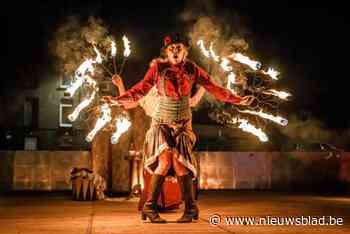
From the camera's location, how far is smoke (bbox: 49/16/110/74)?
1659 cm

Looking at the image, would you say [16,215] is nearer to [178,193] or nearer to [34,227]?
[34,227]

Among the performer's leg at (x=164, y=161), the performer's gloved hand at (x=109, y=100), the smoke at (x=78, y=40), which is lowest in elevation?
the performer's leg at (x=164, y=161)

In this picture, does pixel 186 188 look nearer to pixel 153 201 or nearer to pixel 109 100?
pixel 153 201

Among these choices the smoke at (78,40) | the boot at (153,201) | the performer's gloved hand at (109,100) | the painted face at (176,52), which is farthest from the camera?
the smoke at (78,40)

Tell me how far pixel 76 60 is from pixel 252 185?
720 centimetres

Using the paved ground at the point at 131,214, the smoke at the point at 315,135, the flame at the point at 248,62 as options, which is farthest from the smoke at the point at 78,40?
the smoke at the point at 315,135

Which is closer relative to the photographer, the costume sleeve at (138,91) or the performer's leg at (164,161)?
the performer's leg at (164,161)

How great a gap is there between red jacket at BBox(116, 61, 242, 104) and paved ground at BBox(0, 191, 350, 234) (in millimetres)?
2003

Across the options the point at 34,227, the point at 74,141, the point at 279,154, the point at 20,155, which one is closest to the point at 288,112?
the point at 279,154

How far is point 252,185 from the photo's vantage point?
68.2 feet

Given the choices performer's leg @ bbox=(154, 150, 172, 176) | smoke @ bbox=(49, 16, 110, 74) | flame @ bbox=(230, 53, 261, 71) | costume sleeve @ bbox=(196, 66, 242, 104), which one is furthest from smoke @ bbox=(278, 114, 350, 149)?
performer's leg @ bbox=(154, 150, 172, 176)

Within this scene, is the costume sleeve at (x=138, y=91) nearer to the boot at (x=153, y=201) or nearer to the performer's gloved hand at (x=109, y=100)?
the performer's gloved hand at (x=109, y=100)

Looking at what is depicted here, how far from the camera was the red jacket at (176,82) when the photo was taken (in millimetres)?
10117

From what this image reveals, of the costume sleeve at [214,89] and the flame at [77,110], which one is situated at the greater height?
the costume sleeve at [214,89]
